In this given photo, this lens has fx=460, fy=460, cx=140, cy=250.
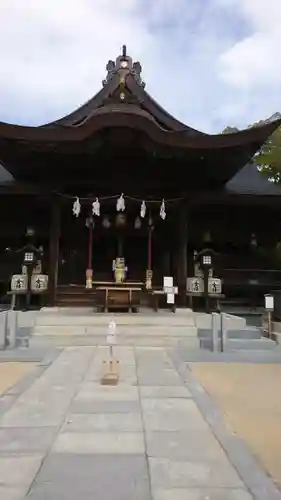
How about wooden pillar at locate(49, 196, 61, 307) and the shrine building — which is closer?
the shrine building

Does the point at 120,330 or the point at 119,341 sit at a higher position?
the point at 120,330

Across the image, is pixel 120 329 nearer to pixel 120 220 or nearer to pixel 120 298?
pixel 120 298

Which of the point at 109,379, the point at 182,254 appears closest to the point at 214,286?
the point at 182,254

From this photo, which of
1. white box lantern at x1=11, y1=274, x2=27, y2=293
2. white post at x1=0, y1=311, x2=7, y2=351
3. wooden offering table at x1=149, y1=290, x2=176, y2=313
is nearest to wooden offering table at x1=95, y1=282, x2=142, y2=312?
wooden offering table at x1=149, y1=290, x2=176, y2=313

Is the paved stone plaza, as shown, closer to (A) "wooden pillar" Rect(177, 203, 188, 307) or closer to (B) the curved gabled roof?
(A) "wooden pillar" Rect(177, 203, 188, 307)

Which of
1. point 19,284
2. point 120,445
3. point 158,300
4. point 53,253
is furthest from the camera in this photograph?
point 158,300

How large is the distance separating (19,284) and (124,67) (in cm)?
944

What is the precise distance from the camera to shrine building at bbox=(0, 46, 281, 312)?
14.1m

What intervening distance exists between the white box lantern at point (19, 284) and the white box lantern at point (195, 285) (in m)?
5.39

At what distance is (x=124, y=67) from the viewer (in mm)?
18062

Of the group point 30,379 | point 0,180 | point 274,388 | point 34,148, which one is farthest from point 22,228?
point 274,388

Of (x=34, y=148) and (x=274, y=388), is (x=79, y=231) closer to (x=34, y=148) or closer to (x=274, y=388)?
(x=34, y=148)

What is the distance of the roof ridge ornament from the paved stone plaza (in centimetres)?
1418

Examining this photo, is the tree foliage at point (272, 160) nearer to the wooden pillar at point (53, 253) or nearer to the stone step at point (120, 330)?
the wooden pillar at point (53, 253)
